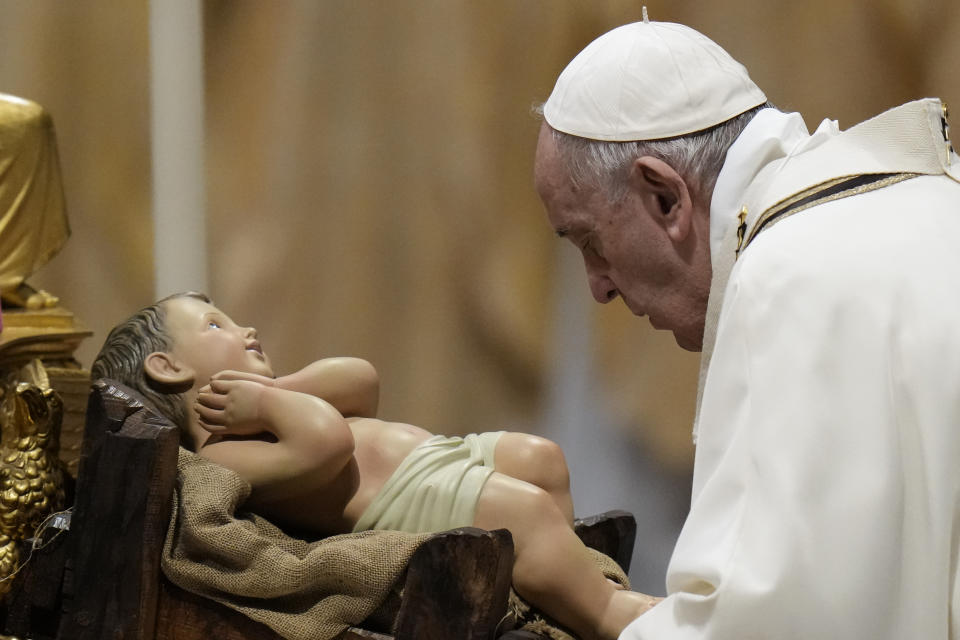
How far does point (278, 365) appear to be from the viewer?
3.63 m

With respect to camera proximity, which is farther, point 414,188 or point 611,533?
point 414,188

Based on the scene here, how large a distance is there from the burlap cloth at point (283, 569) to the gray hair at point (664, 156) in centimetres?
56

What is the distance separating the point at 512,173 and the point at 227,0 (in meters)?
1.05

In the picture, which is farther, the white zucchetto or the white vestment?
the white zucchetto

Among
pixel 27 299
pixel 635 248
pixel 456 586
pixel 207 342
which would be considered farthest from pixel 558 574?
pixel 27 299

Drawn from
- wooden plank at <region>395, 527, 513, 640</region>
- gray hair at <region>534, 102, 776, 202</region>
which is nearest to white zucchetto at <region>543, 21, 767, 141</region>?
gray hair at <region>534, 102, 776, 202</region>

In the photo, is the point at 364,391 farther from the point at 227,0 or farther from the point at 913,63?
the point at 227,0

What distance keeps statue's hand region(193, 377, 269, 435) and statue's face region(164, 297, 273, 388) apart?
0.34ft

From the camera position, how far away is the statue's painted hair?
6.73 ft

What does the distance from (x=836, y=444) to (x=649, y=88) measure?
598 millimetres

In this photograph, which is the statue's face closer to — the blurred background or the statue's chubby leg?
the statue's chubby leg

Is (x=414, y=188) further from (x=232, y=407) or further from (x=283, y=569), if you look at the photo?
(x=283, y=569)

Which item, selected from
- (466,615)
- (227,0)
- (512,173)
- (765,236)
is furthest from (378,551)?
(227,0)

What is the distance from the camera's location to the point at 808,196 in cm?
134
